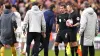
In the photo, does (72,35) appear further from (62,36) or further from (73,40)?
(62,36)

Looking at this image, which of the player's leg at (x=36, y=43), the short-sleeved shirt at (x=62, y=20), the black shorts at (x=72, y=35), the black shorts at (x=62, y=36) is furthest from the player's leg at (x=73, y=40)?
the player's leg at (x=36, y=43)

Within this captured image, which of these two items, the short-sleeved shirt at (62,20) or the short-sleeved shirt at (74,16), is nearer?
the short-sleeved shirt at (74,16)

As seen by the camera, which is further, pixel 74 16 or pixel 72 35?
pixel 72 35

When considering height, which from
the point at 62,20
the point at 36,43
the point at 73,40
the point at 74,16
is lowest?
the point at 73,40

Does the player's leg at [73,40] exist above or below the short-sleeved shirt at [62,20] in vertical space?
below

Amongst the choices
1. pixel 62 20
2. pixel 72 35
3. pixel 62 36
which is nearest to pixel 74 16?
pixel 62 20

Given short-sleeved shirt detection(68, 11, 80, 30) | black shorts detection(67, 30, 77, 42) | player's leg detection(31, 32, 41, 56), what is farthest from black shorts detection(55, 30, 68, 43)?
player's leg detection(31, 32, 41, 56)

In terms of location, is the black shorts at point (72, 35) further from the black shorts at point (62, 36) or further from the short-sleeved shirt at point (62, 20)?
the short-sleeved shirt at point (62, 20)

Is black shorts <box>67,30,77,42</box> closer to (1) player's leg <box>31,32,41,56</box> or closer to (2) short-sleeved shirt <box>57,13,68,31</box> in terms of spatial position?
(2) short-sleeved shirt <box>57,13,68,31</box>

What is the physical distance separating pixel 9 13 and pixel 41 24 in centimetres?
131

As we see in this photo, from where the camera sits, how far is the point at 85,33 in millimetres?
17047

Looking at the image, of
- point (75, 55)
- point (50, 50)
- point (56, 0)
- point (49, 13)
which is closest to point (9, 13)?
point (49, 13)

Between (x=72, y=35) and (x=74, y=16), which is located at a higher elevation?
(x=74, y=16)

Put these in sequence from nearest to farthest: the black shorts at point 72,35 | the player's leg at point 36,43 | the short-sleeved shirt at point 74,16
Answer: the player's leg at point 36,43, the short-sleeved shirt at point 74,16, the black shorts at point 72,35
